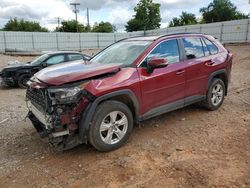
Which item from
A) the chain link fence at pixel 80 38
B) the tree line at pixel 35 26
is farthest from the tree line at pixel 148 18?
the chain link fence at pixel 80 38

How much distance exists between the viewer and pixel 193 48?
5711mm

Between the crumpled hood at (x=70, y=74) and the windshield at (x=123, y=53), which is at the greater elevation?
the windshield at (x=123, y=53)

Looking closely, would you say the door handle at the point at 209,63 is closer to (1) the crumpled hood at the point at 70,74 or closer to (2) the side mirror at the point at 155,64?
(2) the side mirror at the point at 155,64

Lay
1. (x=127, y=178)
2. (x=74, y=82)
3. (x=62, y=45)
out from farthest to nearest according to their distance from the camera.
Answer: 1. (x=62, y=45)
2. (x=74, y=82)
3. (x=127, y=178)

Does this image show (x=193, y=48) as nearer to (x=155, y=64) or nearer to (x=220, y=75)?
(x=220, y=75)

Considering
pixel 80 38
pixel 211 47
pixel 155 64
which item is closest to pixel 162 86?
pixel 155 64

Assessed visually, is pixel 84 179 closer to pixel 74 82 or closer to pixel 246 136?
pixel 74 82

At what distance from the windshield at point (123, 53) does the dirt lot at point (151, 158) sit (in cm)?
136

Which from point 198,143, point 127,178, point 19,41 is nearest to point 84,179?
point 127,178

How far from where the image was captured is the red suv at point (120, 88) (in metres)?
3.92

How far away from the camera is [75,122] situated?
13.0 feet

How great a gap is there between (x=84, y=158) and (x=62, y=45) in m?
32.2

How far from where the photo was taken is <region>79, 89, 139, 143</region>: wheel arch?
155 inches

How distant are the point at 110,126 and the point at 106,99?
1.41 feet
